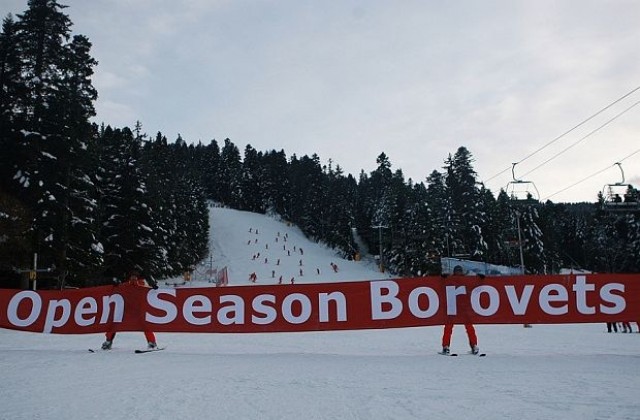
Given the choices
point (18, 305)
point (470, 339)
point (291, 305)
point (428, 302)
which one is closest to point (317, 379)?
point (470, 339)

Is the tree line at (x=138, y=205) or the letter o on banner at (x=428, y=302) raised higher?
the tree line at (x=138, y=205)

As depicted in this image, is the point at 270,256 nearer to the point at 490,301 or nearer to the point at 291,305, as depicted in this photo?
the point at 291,305

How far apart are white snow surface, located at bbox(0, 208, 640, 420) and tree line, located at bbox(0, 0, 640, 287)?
15470 mm

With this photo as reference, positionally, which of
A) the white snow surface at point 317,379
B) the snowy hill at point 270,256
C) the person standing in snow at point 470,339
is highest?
the snowy hill at point 270,256

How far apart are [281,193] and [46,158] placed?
90838 mm

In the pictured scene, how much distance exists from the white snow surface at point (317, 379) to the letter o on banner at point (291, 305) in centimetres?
79

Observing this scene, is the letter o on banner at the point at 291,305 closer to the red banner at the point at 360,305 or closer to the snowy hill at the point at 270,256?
the red banner at the point at 360,305

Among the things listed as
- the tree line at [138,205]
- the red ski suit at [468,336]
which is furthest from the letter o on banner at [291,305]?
the tree line at [138,205]

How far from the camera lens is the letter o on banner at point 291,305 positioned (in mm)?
12305

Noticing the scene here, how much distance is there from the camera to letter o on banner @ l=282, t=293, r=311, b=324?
40.4 feet

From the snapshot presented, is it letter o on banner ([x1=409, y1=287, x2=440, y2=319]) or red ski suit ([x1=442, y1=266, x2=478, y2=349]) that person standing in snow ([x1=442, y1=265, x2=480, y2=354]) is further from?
letter o on banner ([x1=409, y1=287, x2=440, y2=319])

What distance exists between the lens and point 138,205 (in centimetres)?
4056

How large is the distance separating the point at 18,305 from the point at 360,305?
9.55 metres

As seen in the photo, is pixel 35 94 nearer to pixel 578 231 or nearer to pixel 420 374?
pixel 420 374
